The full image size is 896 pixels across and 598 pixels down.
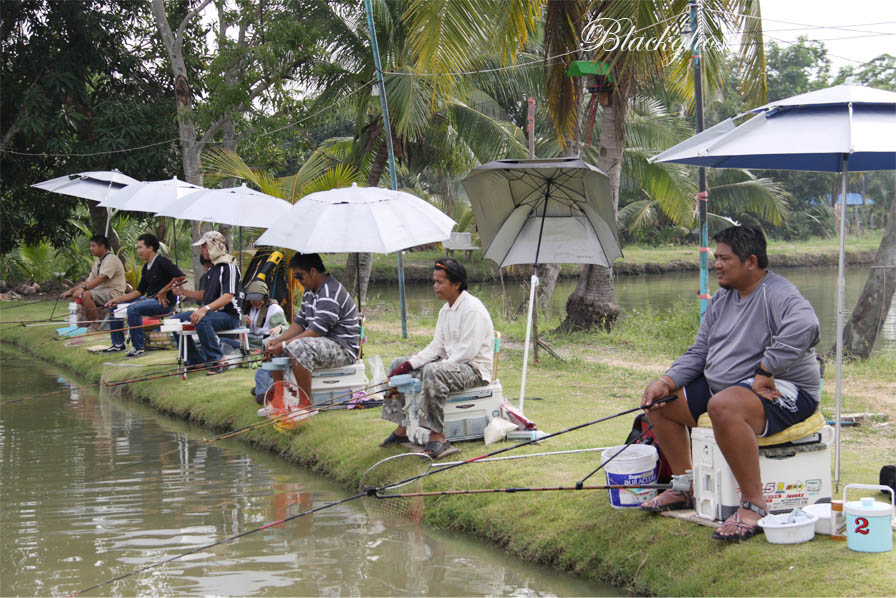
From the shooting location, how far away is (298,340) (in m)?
8.08

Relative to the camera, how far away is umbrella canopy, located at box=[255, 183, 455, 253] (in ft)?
26.3

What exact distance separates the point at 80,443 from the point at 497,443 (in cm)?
425

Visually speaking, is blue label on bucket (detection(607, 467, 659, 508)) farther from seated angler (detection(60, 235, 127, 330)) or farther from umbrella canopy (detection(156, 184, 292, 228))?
seated angler (detection(60, 235, 127, 330))

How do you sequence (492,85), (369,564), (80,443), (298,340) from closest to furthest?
(369,564), (298,340), (80,443), (492,85)

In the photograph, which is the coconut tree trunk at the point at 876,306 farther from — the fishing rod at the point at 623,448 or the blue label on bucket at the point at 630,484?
the blue label on bucket at the point at 630,484

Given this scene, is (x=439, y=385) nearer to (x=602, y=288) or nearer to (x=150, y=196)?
(x=150, y=196)

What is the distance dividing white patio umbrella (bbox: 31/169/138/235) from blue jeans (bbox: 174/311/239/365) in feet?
12.8

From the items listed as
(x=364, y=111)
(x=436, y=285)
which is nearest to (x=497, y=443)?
(x=436, y=285)

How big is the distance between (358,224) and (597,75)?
5.79 metres

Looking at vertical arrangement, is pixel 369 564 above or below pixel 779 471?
below

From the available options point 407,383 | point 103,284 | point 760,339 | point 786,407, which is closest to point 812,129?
point 760,339

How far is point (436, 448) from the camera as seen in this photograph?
6.73m

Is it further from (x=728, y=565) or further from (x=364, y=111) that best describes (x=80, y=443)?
(x=364, y=111)

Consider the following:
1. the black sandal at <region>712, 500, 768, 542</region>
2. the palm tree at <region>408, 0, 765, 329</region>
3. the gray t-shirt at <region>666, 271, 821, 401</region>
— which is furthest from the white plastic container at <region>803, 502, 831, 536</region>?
the palm tree at <region>408, 0, 765, 329</region>
